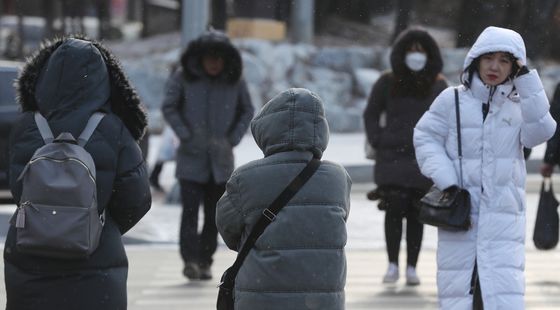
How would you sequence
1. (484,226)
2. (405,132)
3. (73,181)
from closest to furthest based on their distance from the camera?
(73,181) → (484,226) → (405,132)

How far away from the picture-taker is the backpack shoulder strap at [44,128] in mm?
4801

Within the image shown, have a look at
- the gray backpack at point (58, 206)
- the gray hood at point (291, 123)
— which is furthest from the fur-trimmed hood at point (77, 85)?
the gray hood at point (291, 123)

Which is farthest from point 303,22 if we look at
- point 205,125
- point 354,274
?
point 205,125

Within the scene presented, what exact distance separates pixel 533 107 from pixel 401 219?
118 inches

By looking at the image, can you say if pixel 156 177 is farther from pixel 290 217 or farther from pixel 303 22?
pixel 303 22

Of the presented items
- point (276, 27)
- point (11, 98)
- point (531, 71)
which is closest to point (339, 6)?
point (276, 27)

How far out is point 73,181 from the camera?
4652 mm

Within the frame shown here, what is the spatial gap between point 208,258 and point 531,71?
374cm

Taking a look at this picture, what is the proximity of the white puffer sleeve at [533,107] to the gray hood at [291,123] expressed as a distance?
1743 millimetres

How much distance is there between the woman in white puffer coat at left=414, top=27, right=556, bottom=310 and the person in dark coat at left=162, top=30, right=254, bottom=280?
10.7 feet

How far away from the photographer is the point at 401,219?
9.10 m

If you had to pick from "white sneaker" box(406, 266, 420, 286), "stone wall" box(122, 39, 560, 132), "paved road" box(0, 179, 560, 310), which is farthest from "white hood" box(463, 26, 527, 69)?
"stone wall" box(122, 39, 560, 132)

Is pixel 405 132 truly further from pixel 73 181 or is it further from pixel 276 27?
pixel 276 27

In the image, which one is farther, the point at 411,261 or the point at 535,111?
the point at 411,261
